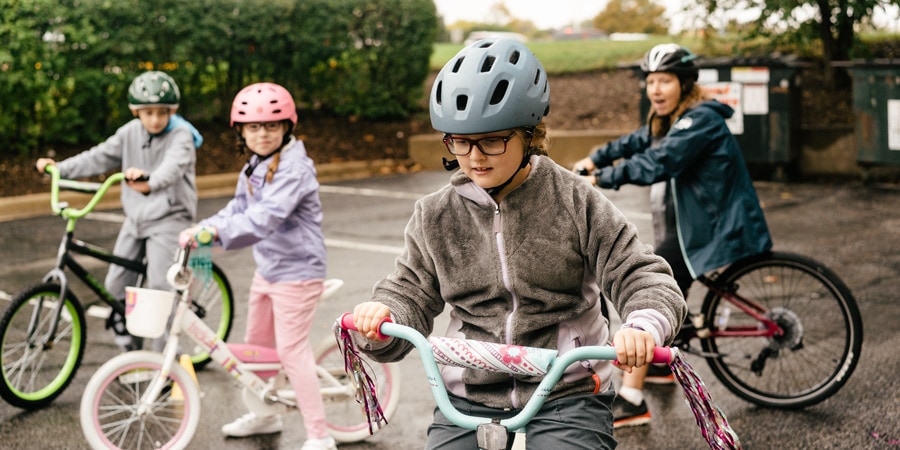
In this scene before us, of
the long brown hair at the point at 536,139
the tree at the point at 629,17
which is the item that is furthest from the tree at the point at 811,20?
the tree at the point at 629,17

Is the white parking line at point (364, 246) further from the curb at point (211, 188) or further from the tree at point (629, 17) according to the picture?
the tree at point (629, 17)

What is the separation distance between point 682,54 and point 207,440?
9.66ft

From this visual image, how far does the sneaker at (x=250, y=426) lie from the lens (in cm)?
514

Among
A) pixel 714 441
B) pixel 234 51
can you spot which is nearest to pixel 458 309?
pixel 714 441

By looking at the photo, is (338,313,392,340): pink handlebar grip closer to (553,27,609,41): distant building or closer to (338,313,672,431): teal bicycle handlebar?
(338,313,672,431): teal bicycle handlebar

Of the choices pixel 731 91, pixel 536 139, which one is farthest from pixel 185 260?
pixel 731 91

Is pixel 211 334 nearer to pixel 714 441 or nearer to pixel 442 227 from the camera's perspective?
pixel 442 227

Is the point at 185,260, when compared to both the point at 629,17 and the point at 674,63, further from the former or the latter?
the point at 629,17

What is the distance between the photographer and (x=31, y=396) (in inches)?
218

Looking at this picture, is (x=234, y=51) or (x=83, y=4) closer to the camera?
(x=83, y=4)

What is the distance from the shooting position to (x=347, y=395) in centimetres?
514

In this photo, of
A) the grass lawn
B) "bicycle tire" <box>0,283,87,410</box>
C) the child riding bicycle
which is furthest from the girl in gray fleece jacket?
the grass lawn

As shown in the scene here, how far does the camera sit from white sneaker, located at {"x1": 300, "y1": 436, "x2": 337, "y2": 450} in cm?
481

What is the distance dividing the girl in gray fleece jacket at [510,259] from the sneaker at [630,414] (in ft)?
7.26
